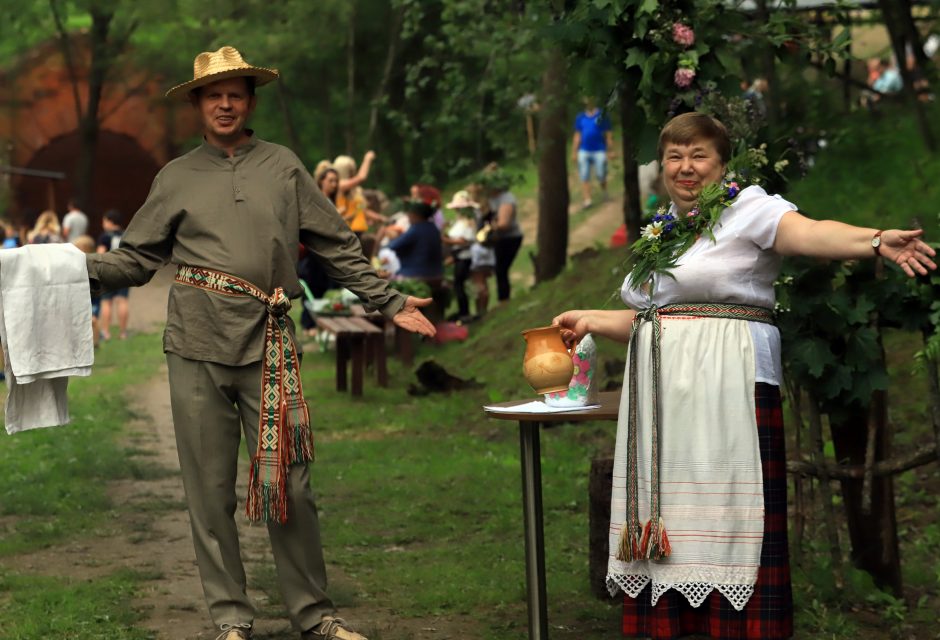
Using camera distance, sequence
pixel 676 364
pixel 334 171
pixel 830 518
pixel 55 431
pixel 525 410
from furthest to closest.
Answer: pixel 334 171 → pixel 55 431 → pixel 830 518 → pixel 525 410 → pixel 676 364

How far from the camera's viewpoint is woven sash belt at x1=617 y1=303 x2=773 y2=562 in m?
5.01

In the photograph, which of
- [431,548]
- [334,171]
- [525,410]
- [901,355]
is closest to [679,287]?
[525,410]

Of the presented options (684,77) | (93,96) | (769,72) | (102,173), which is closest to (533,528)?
(684,77)

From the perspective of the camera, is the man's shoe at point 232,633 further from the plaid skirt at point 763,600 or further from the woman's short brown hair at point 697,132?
the woman's short brown hair at point 697,132

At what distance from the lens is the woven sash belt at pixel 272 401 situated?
5812 millimetres

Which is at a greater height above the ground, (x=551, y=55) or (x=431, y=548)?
(x=551, y=55)

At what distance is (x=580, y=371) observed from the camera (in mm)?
5547

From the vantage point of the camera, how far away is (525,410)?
17.8 ft

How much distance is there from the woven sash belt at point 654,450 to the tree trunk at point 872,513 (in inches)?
72.4

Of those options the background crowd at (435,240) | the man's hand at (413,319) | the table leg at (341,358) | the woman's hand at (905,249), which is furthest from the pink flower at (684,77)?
the background crowd at (435,240)

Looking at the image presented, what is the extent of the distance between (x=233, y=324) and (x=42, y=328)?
0.68m

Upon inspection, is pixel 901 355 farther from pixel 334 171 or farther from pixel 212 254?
pixel 334 171

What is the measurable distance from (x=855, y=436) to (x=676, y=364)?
2027 millimetres

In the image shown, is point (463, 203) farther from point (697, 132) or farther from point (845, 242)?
point (845, 242)
